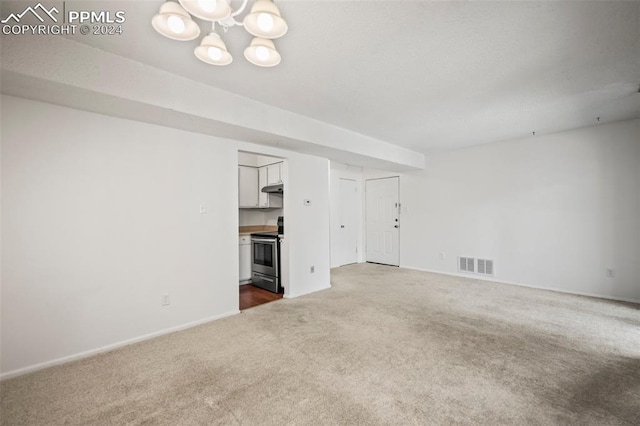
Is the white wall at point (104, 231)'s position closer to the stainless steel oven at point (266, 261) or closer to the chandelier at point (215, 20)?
the stainless steel oven at point (266, 261)

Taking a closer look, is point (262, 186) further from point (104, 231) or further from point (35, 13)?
point (35, 13)

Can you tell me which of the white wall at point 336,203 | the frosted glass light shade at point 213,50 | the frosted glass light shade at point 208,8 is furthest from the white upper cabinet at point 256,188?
the frosted glass light shade at point 208,8

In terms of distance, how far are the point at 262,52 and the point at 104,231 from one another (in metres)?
2.25

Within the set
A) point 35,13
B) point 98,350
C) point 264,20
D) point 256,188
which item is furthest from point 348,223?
point 35,13

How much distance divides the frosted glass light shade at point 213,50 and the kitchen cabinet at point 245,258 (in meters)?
3.58

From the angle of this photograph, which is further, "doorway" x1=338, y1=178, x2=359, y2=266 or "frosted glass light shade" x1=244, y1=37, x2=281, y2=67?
"doorway" x1=338, y1=178, x2=359, y2=266

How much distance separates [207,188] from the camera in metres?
3.31

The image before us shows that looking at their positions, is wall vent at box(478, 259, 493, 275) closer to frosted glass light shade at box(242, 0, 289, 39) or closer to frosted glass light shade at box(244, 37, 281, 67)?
frosted glass light shade at box(244, 37, 281, 67)

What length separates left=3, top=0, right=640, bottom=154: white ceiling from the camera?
1778mm

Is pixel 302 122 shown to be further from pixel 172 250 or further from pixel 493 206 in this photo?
pixel 493 206

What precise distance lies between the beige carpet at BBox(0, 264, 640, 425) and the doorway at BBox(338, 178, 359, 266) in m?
3.22

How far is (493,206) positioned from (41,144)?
6209 mm

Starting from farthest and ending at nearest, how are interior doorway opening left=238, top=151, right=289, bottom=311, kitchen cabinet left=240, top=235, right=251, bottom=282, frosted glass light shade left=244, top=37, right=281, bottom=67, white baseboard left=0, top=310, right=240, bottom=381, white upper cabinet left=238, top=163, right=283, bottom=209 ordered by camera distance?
white upper cabinet left=238, top=163, right=283, bottom=209 < kitchen cabinet left=240, top=235, right=251, bottom=282 < interior doorway opening left=238, top=151, right=289, bottom=311 < white baseboard left=0, top=310, right=240, bottom=381 < frosted glass light shade left=244, top=37, right=281, bottom=67

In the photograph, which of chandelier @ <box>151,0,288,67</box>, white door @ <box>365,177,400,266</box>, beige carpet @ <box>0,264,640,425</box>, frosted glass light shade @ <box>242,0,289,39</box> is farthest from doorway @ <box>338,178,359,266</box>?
frosted glass light shade @ <box>242,0,289,39</box>
